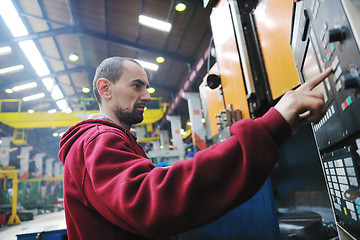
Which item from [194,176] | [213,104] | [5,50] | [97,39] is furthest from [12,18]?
[194,176]

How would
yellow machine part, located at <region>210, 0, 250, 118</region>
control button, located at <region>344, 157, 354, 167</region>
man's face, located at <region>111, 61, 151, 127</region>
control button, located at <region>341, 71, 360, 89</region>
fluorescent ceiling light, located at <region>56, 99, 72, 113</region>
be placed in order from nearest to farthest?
1. control button, located at <region>341, 71, 360, 89</region>
2. control button, located at <region>344, 157, 354, 167</region>
3. man's face, located at <region>111, 61, 151, 127</region>
4. yellow machine part, located at <region>210, 0, 250, 118</region>
5. fluorescent ceiling light, located at <region>56, 99, 72, 113</region>

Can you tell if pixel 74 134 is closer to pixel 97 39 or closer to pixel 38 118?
pixel 97 39

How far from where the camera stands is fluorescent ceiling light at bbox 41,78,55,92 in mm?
10109

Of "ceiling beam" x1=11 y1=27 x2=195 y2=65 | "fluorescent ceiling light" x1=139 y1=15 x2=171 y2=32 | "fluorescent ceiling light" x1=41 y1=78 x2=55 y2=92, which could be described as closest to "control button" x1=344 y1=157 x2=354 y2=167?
"fluorescent ceiling light" x1=139 y1=15 x2=171 y2=32

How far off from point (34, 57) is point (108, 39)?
3506 mm

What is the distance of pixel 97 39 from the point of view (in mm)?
7680

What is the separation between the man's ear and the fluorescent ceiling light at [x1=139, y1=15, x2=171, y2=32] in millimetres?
5237

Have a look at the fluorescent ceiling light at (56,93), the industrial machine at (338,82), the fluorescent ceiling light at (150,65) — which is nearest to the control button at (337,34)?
the industrial machine at (338,82)

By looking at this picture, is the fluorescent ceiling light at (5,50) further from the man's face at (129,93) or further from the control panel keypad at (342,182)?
the control panel keypad at (342,182)

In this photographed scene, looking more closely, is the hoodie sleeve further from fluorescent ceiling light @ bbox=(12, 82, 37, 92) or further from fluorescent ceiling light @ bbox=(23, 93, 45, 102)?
fluorescent ceiling light @ bbox=(23, 93, 45, 102)

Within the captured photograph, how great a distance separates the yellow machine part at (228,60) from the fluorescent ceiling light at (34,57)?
831 centimetres

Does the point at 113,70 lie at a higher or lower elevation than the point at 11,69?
lower

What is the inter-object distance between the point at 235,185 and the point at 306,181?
7.49 ft

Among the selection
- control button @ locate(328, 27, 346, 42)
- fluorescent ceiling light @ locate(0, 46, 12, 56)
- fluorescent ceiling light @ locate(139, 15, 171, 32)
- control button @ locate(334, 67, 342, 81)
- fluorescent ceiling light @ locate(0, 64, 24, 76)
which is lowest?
control button @ locate(334, 67, 342, 81)
